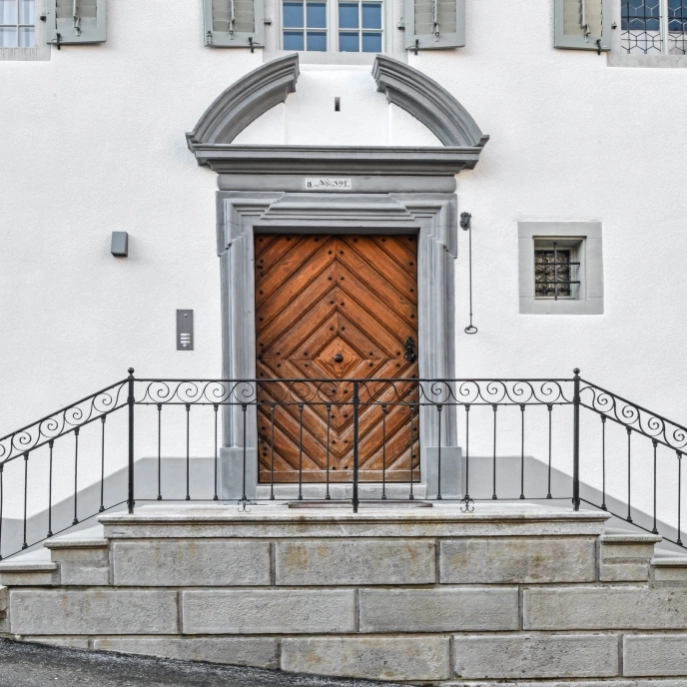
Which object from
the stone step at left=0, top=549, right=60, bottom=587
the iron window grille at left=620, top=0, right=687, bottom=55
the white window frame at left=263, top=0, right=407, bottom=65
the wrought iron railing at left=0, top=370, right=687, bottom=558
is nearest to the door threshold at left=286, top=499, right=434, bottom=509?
the wrought iron railing at left=0, top=370, right=687, bottom=558

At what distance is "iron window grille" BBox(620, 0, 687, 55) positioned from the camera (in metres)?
8.75

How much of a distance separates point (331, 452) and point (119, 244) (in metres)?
2.50

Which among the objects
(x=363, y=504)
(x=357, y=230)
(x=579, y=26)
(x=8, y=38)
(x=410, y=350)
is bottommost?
(x=363, y=504)

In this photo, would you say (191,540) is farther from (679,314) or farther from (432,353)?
(679,314)

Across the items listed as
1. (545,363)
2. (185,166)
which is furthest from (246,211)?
(545,363)

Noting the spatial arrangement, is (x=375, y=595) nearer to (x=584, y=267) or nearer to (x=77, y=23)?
(x=584, y=267)

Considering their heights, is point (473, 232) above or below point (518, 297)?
above

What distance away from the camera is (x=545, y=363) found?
8.32m

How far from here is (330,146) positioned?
26.9 ft

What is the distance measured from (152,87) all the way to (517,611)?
16.8ft

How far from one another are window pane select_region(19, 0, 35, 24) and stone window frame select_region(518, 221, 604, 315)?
457cm

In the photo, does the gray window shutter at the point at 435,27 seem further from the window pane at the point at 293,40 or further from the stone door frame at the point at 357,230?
the stone door frame at the point at 357,230

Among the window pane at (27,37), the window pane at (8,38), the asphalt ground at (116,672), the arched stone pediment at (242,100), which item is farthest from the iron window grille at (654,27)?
the asphalt ground at (116,672)

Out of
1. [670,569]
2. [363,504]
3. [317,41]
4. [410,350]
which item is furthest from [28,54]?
[670,569]
